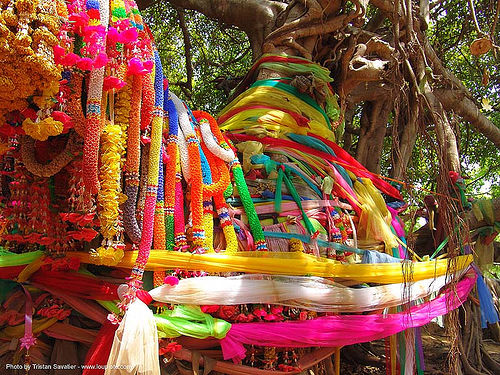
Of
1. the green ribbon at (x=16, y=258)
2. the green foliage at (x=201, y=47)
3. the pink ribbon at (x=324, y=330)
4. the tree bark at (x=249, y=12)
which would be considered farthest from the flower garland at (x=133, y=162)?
the green foliage at (x=201, y=47)

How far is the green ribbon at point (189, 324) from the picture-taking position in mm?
2066

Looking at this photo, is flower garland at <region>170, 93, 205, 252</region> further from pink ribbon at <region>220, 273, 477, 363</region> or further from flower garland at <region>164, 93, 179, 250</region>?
pink ribbon at <region>220, 273, 477, 363</region>

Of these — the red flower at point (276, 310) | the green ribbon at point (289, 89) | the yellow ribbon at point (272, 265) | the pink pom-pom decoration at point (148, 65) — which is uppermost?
the green ribbon at point (289, 89)

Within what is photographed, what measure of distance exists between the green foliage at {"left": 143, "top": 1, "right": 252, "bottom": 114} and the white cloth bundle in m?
3.97

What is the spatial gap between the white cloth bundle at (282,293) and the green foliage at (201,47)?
13.0 ft

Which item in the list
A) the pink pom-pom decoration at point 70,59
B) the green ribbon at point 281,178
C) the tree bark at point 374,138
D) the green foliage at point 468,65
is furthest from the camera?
the green foliage at point 468,65

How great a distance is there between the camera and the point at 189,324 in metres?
2.12

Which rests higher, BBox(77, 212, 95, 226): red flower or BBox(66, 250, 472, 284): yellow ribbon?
BBox(77, 212, 95, 226): red flower

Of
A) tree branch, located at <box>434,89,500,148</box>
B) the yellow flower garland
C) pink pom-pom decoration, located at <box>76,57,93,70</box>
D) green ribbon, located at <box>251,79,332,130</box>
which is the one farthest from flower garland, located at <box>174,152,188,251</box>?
tree branch, located at <box>434,89,500,148</box>

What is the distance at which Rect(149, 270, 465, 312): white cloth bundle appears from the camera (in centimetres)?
213

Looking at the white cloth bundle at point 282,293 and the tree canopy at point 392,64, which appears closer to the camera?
the white cloth bundle at point 282,293

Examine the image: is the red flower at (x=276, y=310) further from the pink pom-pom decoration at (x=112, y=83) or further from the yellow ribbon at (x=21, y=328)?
the pink pom-pom decoration at (x=112, y=83)

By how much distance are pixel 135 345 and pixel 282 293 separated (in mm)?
743

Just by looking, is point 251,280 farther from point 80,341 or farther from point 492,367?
point 492,367
